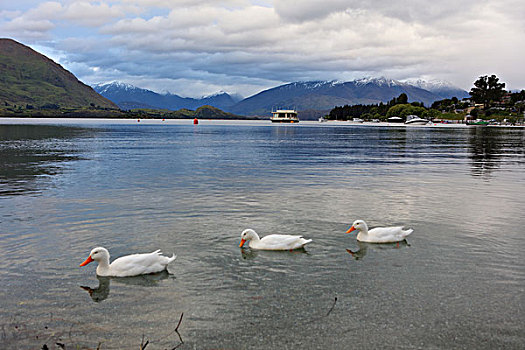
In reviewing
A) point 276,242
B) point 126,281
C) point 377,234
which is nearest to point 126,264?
point 126,281

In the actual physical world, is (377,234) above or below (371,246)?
above

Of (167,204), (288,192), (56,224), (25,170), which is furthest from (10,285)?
(25,170)

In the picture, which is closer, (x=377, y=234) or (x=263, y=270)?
(x=263, y=270)

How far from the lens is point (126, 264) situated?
50.0ft

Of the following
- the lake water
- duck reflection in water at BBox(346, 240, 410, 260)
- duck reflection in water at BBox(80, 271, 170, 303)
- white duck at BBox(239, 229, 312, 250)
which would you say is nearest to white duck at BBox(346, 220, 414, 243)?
duck reflection in water at BBox(346, 240, 410, 260)

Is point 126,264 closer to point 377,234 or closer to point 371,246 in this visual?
point 371,246

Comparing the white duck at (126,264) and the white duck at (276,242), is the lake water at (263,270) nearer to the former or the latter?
the white duck at (276,242)

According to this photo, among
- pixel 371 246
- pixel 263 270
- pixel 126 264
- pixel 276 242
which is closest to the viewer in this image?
pixel 126 264

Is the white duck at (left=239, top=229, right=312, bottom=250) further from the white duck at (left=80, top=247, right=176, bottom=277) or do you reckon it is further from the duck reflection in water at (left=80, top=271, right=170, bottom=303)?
the white duck at (left=80, top=247, right=176, bottom=277)

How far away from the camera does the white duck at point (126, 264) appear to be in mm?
15164

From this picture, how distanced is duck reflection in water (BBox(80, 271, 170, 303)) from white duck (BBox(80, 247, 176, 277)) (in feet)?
0.50

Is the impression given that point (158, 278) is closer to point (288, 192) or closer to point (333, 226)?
point (333, 226)

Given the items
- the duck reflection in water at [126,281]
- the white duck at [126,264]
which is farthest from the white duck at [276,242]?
the white duck at [126,264]

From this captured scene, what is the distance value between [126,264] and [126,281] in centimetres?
60
